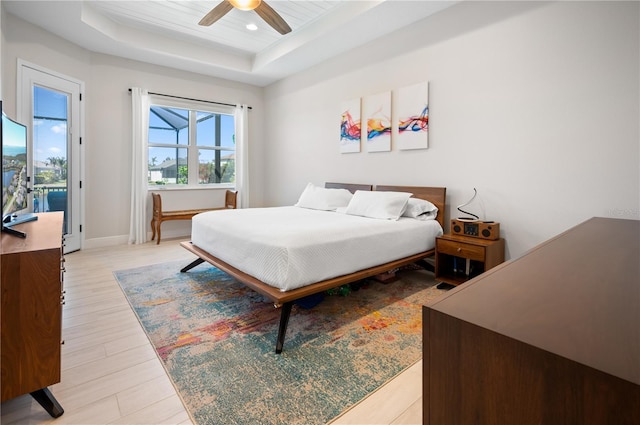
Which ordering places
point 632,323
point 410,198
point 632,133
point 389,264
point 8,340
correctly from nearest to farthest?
point 632,323, point 8,340, point 632,133, point 389,264, point 410,198

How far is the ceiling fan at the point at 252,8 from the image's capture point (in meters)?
2.93

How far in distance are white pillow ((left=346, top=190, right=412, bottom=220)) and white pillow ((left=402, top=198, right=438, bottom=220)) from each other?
0.11 m

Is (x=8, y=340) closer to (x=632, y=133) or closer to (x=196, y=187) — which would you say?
(x=632, y=133)

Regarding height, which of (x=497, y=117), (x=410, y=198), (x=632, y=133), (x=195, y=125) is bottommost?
(x=410, y=198)

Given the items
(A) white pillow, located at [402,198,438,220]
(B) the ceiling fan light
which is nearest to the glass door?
(B) the ceiling fan light

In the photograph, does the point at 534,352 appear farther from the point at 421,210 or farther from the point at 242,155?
the point at 242,155

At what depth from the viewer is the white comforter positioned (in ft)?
7.06

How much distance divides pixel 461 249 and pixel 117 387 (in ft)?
8.92

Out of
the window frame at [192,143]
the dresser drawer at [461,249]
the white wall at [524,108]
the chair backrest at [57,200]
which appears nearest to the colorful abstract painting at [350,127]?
the white wall at [524,108]

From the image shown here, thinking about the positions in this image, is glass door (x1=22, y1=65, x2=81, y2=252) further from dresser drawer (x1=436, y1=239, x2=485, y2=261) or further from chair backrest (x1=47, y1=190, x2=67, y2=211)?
dresser drawer (x1=436, y1=239, x2=485, y2=261)

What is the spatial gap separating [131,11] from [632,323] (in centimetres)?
509

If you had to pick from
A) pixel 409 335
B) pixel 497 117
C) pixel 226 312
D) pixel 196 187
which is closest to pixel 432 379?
pixel 409 335

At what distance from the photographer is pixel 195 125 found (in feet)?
18.8

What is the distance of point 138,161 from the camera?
16.3 feet
